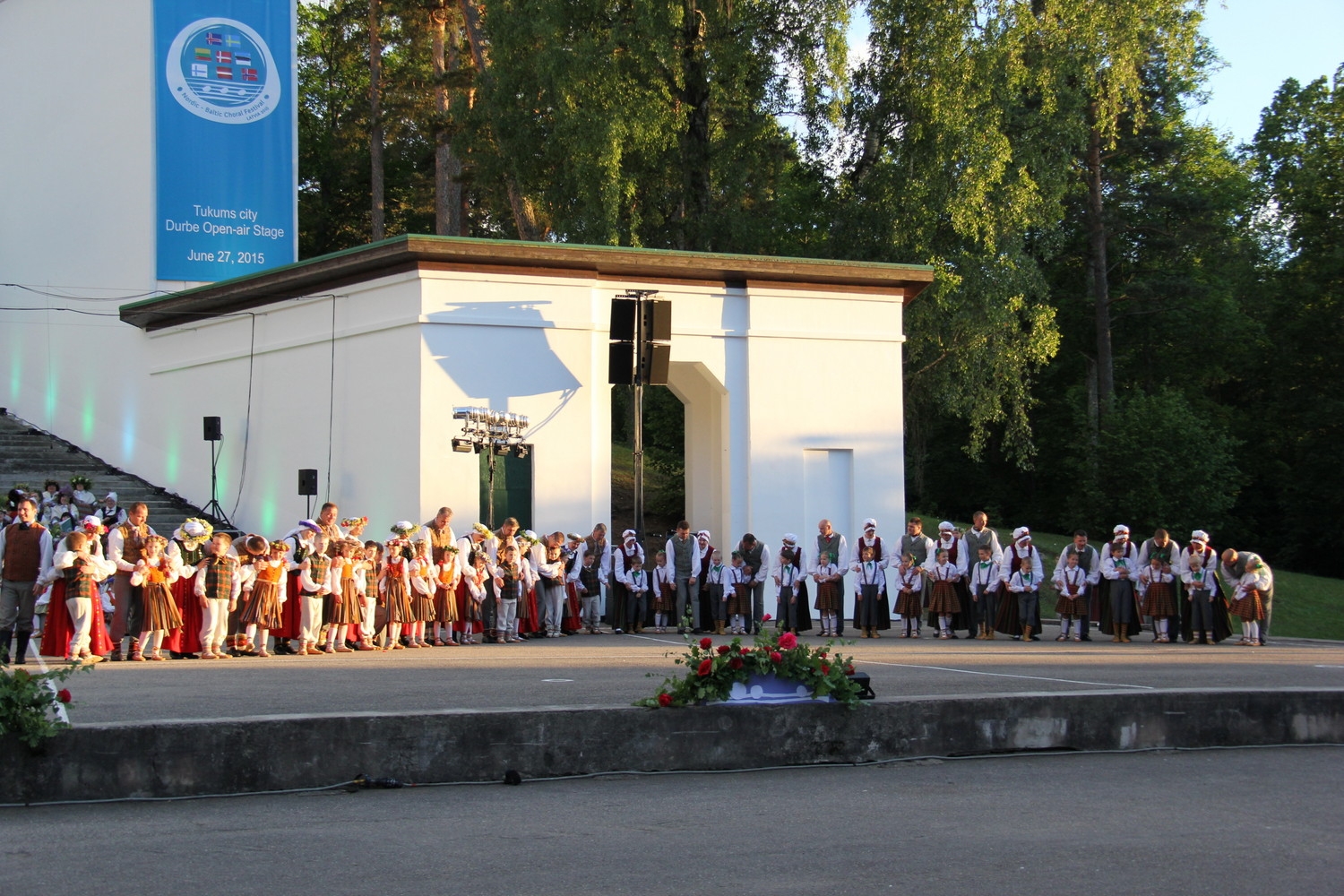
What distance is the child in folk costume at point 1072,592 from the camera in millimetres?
20391

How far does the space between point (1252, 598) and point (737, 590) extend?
7207mm

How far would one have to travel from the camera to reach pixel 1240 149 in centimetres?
5622

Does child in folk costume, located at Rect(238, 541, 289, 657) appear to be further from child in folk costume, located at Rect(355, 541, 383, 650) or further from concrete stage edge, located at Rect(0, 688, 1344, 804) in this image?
concrete stage edge, located at Rect(0, 688, 1344, 804)

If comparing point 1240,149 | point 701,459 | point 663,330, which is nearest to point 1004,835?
point 663,330

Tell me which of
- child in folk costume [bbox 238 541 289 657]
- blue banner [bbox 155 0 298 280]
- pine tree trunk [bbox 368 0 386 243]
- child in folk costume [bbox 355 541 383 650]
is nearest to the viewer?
child in folk costume [bbox 238 541 289 657]

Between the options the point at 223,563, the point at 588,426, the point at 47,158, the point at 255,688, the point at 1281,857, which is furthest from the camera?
the point at 47,158

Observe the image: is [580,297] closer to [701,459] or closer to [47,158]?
[701,459]

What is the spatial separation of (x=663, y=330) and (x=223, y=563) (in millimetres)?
8962

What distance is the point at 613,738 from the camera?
903 cm

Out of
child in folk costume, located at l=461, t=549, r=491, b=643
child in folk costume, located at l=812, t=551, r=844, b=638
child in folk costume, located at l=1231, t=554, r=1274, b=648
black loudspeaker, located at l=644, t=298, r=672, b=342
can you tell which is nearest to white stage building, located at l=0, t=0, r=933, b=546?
black loudspeaker, located at l=644, t=298, r=672, b=342

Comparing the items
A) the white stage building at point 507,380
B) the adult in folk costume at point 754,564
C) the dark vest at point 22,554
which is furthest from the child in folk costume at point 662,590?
the dark vest at point 22,554

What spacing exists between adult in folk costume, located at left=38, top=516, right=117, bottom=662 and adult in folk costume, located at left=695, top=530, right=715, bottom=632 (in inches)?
360

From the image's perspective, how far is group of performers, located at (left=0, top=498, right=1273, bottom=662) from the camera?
1535cm

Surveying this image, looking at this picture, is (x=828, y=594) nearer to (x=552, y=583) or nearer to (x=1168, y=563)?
(x=552, y=583)
